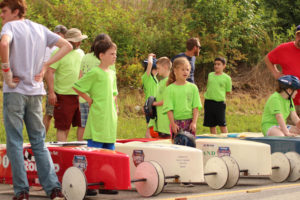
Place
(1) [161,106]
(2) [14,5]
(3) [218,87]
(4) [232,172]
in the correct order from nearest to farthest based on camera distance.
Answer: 1. (2) [14,5]
2. (4) [232,172]
3. (1) [161,106]
4. (3) [218,87]

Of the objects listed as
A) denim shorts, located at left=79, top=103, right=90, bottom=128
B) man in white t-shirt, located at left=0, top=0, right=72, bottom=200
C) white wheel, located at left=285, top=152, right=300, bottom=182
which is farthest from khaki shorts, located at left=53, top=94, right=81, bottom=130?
man in white t-shirt, located at left=0, top=0, right=72, bottom=200

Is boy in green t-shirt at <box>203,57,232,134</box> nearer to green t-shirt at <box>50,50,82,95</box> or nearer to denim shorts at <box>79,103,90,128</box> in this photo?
green t-shirt at <box>50,50,82,95</box>

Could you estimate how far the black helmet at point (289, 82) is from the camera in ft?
32.0

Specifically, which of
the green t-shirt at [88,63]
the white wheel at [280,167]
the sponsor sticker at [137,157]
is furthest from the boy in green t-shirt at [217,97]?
the sponsor sticker at [137,157]

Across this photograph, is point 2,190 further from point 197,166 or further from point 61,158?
point 197,166

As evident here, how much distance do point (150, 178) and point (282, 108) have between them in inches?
126

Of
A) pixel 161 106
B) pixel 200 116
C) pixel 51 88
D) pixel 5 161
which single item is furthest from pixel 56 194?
pixel 200 116

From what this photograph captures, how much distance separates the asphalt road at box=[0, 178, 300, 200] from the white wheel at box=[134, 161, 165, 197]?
0.08 metres

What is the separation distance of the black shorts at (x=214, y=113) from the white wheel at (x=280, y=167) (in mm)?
4171

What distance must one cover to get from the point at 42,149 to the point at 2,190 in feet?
5.39

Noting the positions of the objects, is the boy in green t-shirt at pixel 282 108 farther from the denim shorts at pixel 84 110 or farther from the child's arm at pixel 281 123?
the denim shorts at pixel 84 110

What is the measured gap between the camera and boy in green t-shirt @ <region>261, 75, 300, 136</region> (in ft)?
31.8

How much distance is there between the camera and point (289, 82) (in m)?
9.73

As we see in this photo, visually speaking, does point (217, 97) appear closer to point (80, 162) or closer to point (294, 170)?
point (294, 170)
